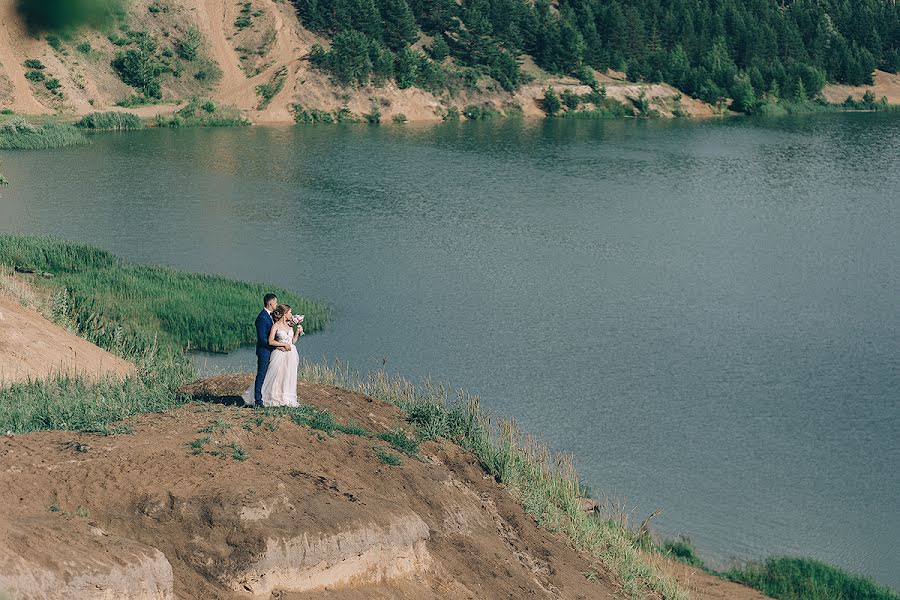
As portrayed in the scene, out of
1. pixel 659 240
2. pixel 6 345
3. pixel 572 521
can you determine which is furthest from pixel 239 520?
pixel 659 240

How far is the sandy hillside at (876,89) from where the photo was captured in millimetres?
132750

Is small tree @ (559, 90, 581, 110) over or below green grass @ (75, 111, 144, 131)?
over

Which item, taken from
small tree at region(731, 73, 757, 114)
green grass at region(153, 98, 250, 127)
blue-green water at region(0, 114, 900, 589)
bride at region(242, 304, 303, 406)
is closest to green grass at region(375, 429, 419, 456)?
bride at region(242, 304, 303, 406)

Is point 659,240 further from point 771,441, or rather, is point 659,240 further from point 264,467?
point 264,467

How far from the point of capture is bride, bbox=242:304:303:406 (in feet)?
58.8

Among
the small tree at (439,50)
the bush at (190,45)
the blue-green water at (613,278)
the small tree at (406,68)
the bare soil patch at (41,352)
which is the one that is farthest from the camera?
the small tree at (439,50)

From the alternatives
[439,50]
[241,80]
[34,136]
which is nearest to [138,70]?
[241,80]

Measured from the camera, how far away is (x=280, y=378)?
18.0 metres

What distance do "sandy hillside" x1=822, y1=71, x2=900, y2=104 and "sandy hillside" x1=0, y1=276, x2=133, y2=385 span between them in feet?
388

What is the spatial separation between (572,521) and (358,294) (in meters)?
22.6

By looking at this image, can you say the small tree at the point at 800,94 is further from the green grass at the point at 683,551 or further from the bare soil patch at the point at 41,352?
the green grass at the point at 683,551

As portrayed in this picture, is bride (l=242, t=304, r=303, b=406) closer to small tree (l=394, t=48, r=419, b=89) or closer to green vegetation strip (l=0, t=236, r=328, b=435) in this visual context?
green vegetation strip (l=0, t=236, r=328, b=435)

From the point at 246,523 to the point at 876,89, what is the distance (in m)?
138

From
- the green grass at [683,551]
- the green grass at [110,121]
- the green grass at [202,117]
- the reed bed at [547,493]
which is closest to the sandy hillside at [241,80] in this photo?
the green grass at [202,117]
